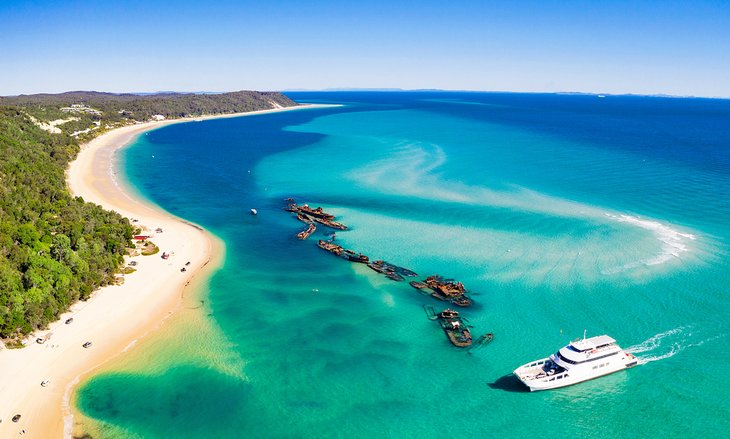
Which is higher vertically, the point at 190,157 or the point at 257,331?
the point at 190,157

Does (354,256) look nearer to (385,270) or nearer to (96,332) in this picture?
(385,270)

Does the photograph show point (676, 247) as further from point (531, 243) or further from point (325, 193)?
point (325, 193)

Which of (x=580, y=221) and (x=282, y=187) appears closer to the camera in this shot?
(x=580, y=221)

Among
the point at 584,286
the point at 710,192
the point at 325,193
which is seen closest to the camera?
the point at 584,286

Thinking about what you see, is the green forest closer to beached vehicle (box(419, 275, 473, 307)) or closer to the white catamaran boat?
beached vehicle (box(419, 275, 473, 307))

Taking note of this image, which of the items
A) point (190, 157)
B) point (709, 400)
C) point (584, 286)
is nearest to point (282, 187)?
point (190, 157)

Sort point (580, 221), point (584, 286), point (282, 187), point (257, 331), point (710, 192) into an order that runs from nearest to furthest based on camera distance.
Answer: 1. point (257, 331)
2. point (584, 286)
3. point (580, 221)
4. point (710, 192)
5. point (282, 187)

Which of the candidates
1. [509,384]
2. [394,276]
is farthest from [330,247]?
[509,384]
